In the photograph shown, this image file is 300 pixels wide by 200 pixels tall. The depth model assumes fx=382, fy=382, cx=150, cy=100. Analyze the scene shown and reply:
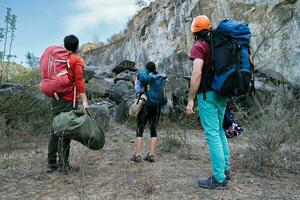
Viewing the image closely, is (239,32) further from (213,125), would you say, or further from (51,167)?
(51,167)

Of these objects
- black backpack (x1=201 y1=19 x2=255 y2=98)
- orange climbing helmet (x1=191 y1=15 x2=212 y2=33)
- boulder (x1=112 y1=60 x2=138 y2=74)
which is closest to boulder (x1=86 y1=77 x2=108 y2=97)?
boulder (x1=112 y1=60 x2=138 y2=74)

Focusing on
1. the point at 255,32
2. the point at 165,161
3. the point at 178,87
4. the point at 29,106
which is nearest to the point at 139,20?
the point at 255,32

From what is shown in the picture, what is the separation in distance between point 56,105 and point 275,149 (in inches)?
122

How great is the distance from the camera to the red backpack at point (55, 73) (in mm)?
4805

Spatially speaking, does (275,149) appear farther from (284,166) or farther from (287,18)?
(287,18)

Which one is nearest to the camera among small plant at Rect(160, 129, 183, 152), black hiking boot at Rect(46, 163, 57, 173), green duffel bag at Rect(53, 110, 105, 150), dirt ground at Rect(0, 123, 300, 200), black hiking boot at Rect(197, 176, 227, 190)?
dirt ground at Rect(0, 123, 300, 200)

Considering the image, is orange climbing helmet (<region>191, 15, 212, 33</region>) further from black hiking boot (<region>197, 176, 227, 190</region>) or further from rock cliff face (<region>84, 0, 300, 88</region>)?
rock cliff face (<region>84, 0, 300, 88</region>)

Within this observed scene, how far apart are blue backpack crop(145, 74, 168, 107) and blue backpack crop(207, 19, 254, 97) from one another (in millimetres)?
1730

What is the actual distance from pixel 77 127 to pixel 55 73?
750 mm

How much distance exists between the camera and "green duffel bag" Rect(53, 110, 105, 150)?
4668 millimetres

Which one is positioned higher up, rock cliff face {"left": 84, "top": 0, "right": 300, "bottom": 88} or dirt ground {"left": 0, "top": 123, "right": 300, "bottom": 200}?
rock cliff face {"left": 84, "top": 0, "right": 300, "bottom": 88}

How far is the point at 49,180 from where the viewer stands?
16.1 feet

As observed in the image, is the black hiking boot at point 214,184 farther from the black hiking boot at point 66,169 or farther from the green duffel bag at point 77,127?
the black hiking boot at point 66,169

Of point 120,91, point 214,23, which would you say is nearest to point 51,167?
point 120,91
